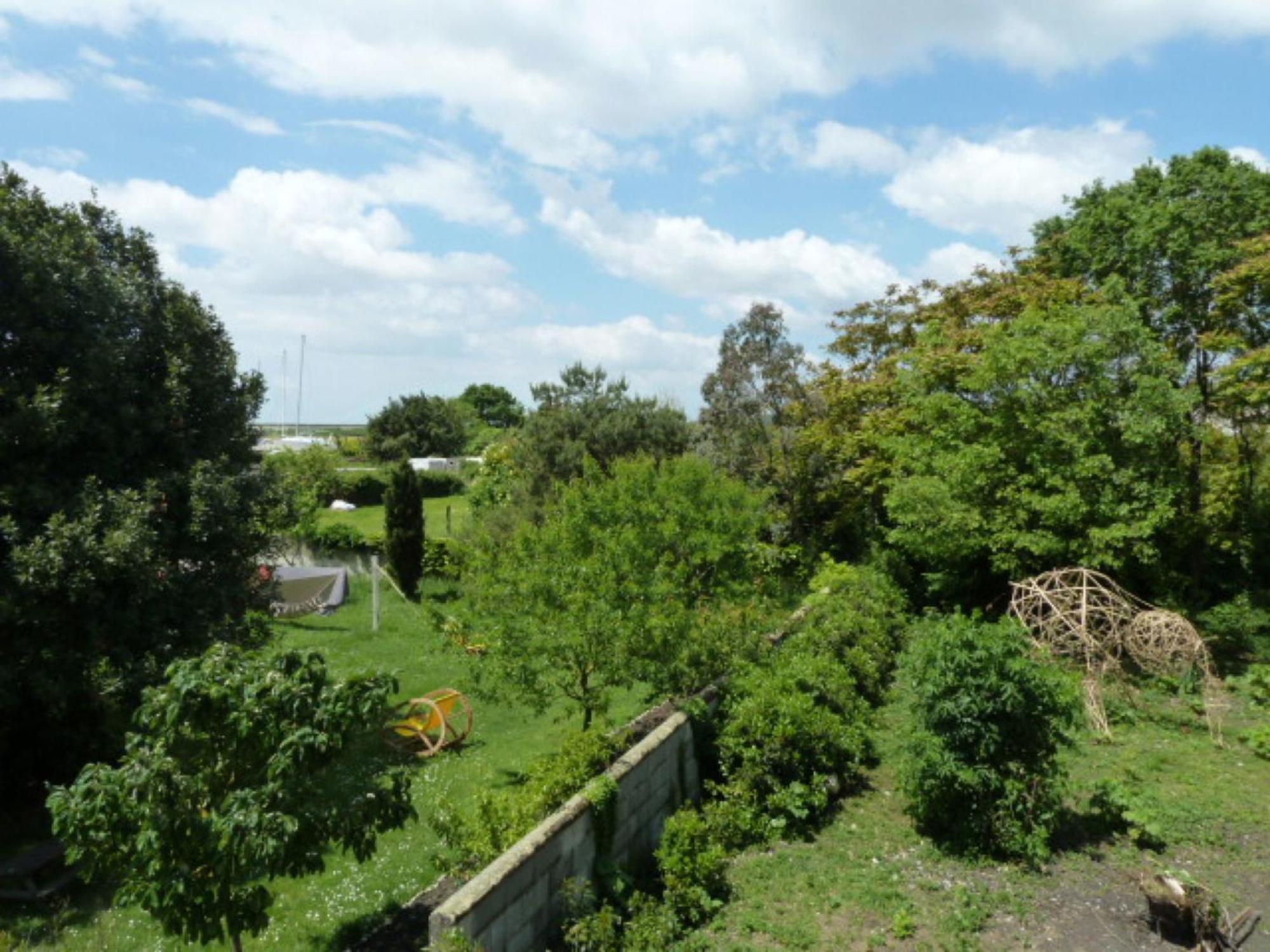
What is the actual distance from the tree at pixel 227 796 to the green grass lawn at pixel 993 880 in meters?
3.46

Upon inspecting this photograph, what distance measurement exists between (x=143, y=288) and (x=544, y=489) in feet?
48.7

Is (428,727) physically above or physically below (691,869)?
below

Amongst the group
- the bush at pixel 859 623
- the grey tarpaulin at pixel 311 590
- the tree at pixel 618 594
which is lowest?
the grey tarpaulin at pixel 311 590

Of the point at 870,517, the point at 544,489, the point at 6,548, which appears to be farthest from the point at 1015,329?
the point at 6,548

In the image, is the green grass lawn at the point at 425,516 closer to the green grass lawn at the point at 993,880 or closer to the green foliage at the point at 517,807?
the green foliage at the point at 517,807

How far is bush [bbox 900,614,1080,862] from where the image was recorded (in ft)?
29.0

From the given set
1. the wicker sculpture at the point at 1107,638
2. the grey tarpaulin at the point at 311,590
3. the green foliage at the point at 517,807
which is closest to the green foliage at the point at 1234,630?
the wicker sculpture at the point at 1107,638

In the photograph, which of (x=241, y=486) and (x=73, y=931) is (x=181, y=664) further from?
(x=241, y=486)

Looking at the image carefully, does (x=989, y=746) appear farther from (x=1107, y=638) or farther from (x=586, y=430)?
(x=586, y=430)

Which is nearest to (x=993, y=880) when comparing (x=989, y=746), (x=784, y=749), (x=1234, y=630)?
(x=989, y=746)

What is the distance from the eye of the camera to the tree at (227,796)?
5797 mm

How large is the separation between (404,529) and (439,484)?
25255 millimetres

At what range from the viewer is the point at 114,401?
10234 mm

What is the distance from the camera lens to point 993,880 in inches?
332
